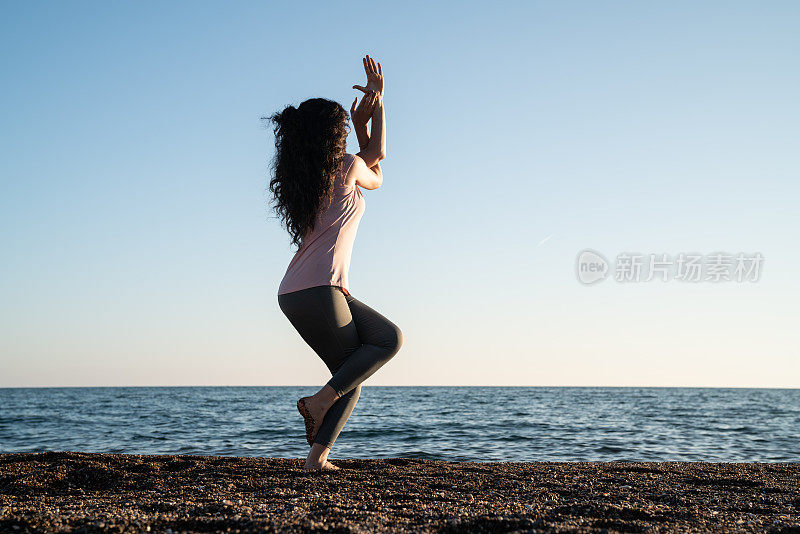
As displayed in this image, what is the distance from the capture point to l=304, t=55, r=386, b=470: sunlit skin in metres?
3.98

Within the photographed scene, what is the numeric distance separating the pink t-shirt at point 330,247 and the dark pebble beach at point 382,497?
4.24 ft

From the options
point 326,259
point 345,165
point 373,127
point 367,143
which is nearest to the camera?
point 326,259

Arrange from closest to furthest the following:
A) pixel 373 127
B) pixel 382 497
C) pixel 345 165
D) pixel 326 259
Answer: pixel 382 497 → pixel 326 259 → pixel 345 165 → pixel 373 127

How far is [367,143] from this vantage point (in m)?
4.35

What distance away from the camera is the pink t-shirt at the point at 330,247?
12.2 ft

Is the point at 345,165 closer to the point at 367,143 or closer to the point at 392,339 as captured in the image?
the point at 367,143

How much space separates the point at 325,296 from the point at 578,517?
1.91 meters

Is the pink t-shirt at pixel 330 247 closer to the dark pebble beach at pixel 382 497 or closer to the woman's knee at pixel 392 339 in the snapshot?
the woman's knee at pixel 392 339

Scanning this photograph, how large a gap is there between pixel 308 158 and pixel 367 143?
0.67 m

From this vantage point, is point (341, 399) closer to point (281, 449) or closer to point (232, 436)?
point (281, 449)

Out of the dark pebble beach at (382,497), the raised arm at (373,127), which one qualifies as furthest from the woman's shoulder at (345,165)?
the dark pebble beach at (382,497)

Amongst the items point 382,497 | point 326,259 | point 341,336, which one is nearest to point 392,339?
point 341,336

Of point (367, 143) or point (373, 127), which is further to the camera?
point (367, 143)

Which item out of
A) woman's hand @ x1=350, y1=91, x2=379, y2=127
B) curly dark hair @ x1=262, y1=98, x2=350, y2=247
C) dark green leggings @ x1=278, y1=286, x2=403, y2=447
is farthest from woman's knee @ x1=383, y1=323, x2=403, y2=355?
woman's hand @ x1=350, y1=91, x2=379, y2=127
